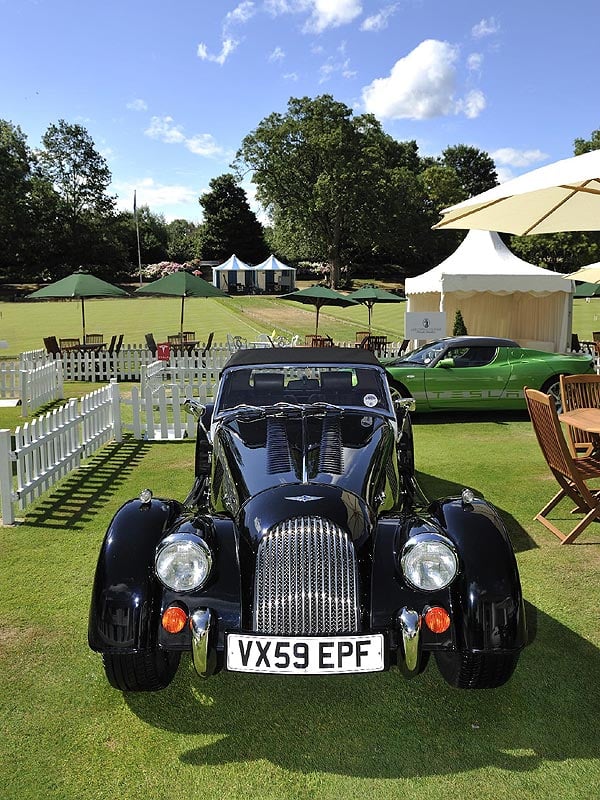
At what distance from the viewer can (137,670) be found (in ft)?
10.1

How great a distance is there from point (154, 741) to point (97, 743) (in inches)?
10.8

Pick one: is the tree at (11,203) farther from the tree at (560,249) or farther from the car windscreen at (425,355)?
the car windscreen at (425,355)

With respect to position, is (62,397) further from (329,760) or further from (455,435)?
(329,760)

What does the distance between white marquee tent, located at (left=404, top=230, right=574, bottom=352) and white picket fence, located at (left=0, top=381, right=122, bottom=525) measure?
11458mm

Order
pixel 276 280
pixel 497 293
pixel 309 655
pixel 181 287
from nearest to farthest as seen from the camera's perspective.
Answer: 1. pixel 309 655
2. pixel 181 287
3. pixel 497 293
4. pixel 276 280

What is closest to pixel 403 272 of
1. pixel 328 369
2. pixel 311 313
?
pixel 311 313

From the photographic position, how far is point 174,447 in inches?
347

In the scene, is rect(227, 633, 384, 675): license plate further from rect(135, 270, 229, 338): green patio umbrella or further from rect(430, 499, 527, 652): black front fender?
rect(135, 270, 229, 338): green patio umbrella

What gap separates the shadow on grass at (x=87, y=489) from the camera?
234 inches

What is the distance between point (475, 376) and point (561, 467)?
17.1 ft

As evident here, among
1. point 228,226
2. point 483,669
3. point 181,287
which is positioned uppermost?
point 228,226

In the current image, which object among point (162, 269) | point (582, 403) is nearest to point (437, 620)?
point (582, 403)

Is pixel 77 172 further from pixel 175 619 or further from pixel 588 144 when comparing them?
pixel 175 619

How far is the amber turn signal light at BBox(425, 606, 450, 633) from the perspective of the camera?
287 cm
